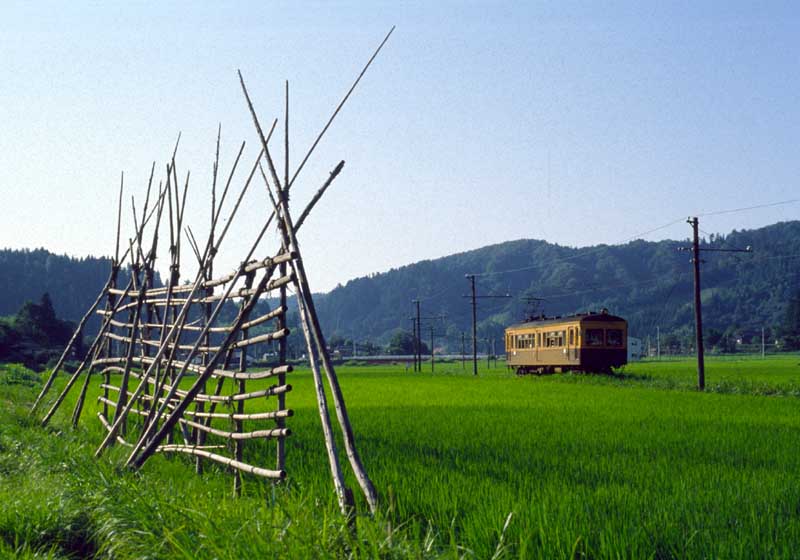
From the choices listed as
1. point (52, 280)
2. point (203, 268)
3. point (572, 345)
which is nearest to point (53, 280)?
point (52, 280)

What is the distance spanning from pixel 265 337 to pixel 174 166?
13.1ft

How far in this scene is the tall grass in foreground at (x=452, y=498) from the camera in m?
4.36

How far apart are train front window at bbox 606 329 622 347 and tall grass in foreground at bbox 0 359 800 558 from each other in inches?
766

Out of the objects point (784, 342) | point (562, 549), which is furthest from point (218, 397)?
point (784, 342)

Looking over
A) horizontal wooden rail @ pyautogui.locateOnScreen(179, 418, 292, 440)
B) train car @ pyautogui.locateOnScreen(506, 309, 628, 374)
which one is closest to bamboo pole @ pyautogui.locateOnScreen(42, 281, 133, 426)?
horizontal wooden rail @ pyautogui.locateOnScreen(179, 418, 292, 440)

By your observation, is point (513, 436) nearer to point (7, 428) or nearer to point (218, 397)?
point (218, 397)

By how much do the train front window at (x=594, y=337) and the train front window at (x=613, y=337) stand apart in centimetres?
32

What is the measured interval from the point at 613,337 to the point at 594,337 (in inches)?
36.8

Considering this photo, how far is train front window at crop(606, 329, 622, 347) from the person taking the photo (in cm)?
3156

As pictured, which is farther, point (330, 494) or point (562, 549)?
point (330, 494)

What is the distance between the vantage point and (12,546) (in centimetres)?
512

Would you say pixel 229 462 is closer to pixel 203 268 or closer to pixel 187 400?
pixel 187 400

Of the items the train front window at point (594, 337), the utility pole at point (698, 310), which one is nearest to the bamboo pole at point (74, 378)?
the utility pole at point (698, 310)

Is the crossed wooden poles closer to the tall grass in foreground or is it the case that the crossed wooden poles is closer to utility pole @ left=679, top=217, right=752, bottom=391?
the tall grass in foreground
